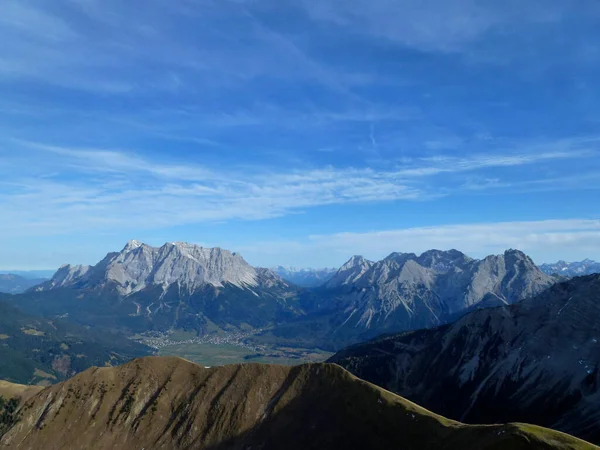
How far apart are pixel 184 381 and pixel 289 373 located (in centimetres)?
4771

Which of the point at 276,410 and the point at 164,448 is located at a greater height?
the point at 276,410

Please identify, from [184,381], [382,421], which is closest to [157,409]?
[184,381]

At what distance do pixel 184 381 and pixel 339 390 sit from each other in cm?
7168

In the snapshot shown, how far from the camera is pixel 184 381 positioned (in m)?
194

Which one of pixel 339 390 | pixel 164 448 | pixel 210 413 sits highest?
pixel 339 390

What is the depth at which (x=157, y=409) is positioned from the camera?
18400 centimetres

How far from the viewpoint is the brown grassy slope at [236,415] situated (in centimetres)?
13550

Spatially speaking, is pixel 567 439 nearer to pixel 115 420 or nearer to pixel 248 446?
pixel 248 446

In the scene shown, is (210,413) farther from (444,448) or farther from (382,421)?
(444,448)

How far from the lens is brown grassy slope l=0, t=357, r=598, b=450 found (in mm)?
135500

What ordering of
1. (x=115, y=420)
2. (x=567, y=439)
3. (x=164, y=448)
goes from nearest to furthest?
(x=567, y=439) → (x=164, y=448) → (x=115, y=420)

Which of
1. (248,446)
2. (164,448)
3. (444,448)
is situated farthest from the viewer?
(164,448)

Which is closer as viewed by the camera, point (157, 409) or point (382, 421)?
point (382, 421)

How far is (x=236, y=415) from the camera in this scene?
170500 millimetres
